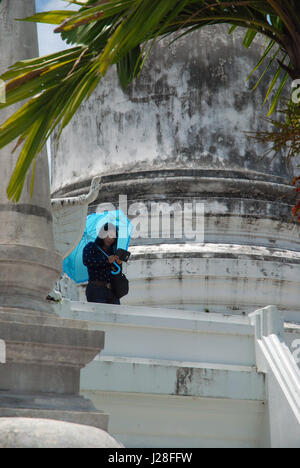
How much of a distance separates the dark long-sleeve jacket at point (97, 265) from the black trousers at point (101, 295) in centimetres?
12

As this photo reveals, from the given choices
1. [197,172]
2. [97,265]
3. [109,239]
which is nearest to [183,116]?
[197,172]

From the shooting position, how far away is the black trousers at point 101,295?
36.3 feet

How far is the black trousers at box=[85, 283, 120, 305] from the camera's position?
1107cm

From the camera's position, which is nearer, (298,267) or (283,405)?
(283,405)

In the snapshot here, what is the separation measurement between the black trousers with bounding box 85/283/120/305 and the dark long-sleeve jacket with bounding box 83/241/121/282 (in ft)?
0.38

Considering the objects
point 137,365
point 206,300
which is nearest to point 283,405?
point 137,365

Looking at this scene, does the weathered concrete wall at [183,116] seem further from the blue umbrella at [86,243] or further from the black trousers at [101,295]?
the black trousers at [101,295]

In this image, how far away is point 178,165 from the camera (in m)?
15.2

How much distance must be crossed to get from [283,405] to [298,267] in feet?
19.5

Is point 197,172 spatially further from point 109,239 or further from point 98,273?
point 98,273

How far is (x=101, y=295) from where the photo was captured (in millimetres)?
11094

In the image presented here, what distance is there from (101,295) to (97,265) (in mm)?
376

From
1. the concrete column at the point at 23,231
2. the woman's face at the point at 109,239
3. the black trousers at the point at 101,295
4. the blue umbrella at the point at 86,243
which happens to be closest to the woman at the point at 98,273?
the black trousers at the point at 101,295
